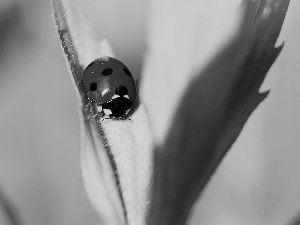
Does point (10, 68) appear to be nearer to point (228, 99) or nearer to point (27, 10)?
point (27, 10)

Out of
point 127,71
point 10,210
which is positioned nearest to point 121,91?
point 127,71

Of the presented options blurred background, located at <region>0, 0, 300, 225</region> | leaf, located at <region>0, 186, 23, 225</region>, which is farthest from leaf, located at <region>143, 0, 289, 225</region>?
leaf, located at <region>0, 186, 23, 225</region>

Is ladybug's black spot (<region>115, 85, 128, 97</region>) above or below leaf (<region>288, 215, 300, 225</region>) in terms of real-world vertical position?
above

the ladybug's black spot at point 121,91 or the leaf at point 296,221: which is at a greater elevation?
the ladybug's black spot at point 121,91

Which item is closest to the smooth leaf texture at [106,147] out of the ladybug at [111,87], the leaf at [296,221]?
the ladybug at [111,87]

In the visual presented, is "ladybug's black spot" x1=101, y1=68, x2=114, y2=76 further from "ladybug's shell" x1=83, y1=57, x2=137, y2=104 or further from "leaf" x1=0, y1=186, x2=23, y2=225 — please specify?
"leaf" x1=0, y1=186, x2=23, y2=225

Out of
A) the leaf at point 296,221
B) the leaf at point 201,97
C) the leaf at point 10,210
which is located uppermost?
the leaf at point 201,97

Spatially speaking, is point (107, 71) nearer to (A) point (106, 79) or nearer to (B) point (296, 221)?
(A) point (106, 79)

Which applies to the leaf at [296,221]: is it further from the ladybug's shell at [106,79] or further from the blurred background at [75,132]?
the ladybug's shell at [106,79]
